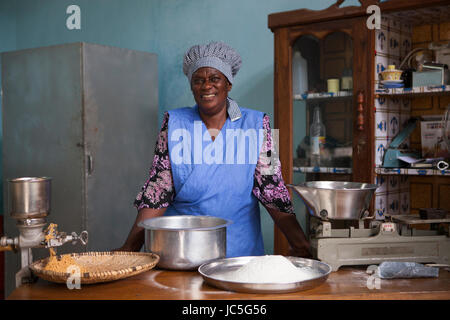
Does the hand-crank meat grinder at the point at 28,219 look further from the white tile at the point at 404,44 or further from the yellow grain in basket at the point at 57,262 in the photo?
the white tile at the point at 404,44

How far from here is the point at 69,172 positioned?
11.3ft

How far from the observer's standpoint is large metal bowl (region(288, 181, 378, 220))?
159 cm

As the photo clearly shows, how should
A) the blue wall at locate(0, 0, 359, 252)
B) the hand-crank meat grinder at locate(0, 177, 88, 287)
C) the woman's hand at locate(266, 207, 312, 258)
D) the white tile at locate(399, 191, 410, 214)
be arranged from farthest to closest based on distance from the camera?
the blue wall at locate(0, 0, 359, 252)
the white tile at locate(399, 191, 410, 214)
the woman's hand at locate(266, 207, 312, 258)
the hand-crank meat grinder at locate(0, 177, 88, 287)

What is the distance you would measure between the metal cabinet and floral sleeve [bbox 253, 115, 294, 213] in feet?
5.39

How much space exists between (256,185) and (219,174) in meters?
0.19

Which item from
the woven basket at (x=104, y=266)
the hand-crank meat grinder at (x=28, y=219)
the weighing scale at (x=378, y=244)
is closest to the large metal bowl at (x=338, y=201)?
the weighing scale at (x=378, y=244)

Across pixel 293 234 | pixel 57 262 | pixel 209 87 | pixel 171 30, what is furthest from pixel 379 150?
pixel 171 30

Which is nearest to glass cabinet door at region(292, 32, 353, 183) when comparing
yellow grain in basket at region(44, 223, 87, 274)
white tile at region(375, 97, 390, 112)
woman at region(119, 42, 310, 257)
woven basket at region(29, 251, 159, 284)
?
white tile at region(375, 97, 390, 112)

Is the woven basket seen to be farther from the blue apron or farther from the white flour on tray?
the blue apron

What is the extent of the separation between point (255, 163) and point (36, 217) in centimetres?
99

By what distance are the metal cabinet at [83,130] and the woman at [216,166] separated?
138 cm

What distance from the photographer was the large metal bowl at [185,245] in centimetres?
153

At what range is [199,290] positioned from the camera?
1.43 m

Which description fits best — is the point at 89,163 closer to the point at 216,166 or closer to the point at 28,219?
the point at 216,166
